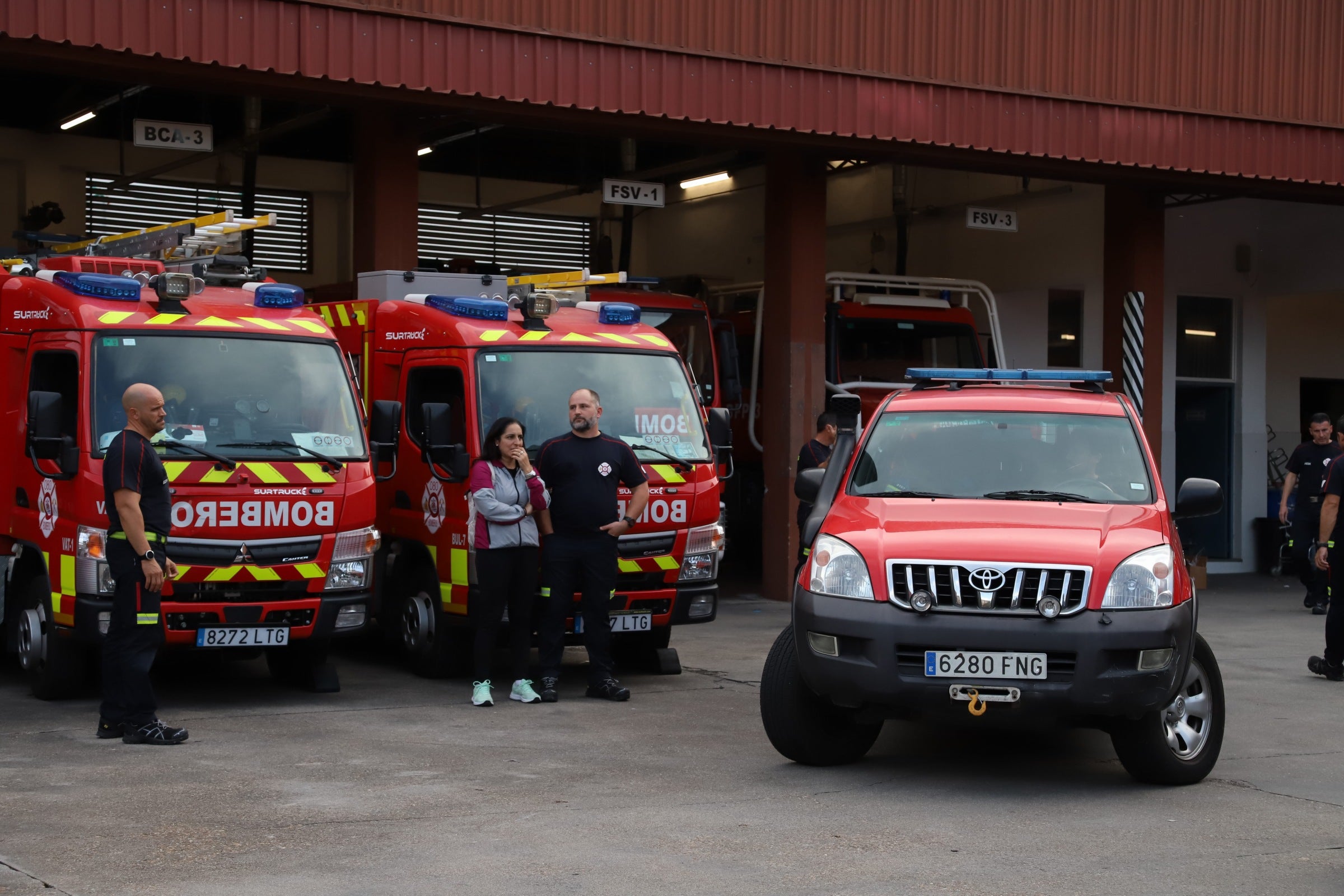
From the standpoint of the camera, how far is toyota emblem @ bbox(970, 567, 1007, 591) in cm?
704

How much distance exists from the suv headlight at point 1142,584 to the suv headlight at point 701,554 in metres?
4.05

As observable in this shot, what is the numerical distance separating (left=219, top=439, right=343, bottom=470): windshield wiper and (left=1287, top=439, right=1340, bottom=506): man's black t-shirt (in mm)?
10504

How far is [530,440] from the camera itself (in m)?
10.4

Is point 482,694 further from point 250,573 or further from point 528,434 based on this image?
point 528,434

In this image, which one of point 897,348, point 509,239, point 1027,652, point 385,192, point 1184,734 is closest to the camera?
point 1027,652

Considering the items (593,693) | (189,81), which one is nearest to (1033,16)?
(189,81)

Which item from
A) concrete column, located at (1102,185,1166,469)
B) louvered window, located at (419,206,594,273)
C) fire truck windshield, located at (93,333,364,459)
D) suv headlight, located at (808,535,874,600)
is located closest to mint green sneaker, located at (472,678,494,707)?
fire truck windshield, located at (93,333,364,459)

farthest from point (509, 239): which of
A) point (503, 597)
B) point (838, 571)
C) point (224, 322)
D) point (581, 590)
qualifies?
point (838, 571)

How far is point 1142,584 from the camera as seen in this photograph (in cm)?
709

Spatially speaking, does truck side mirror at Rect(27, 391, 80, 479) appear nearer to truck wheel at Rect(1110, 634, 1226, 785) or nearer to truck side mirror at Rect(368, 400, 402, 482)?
truck side mirror at Rect(368, 400, 402, 482)

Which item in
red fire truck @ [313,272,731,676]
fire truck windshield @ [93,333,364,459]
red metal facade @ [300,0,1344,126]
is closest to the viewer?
fire truck windshield @ [93,333,364,459]

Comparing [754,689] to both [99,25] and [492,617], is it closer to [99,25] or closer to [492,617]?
[492,617]

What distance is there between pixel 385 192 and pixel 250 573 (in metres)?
5.50

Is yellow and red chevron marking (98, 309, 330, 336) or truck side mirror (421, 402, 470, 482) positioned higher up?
yellow and red chevron marking (98, 309, 330, 336)
